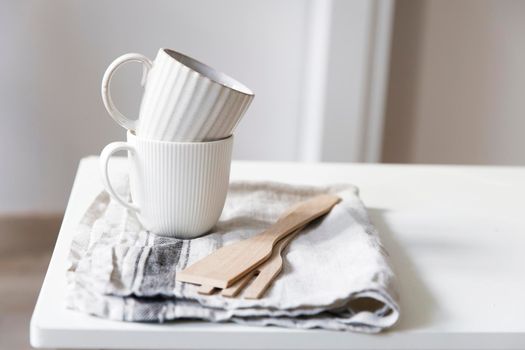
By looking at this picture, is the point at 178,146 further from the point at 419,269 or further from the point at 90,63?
the point at 90,63

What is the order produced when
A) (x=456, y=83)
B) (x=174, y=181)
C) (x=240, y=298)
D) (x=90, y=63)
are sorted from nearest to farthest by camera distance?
1. (x=240, y=298)
2. (x=174, y=181)
3. (x=90, y=63)
4. (x=456, y=83)

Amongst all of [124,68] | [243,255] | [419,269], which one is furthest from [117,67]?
[124,68]

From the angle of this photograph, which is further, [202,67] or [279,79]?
[279,79]

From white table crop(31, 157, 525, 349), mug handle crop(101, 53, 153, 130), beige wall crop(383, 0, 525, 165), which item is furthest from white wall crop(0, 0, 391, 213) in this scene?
mug handle crop(101, 53, 153, 130)

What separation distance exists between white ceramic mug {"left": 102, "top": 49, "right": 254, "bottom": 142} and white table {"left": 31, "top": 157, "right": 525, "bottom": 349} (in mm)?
144

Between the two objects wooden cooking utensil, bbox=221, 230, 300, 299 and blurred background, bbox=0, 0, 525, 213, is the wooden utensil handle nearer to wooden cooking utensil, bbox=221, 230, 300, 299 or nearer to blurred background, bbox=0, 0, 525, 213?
wooden cooking utensil, bbox=221, 230, 300, 299

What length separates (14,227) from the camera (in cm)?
192

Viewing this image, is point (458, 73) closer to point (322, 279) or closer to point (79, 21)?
point (79, 21)

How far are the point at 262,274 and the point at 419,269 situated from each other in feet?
0.52

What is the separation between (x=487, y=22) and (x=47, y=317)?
1.66m

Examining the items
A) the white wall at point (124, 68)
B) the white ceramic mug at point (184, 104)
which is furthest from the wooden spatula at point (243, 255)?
the white wall at point (124, 68)

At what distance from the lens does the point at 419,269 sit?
673 millimetres

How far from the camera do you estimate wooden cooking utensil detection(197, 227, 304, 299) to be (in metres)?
0.56

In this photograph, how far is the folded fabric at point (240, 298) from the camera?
54cm
